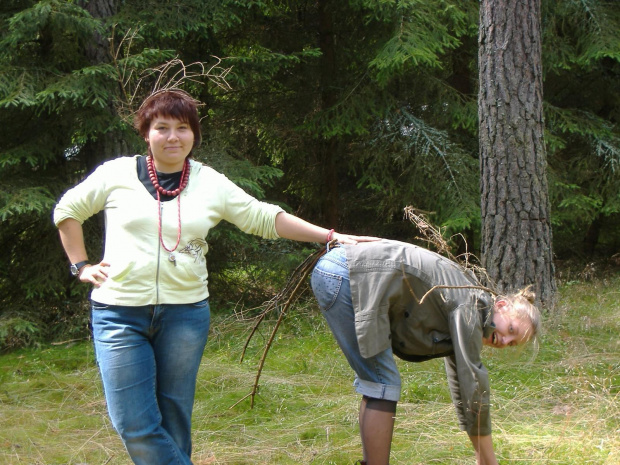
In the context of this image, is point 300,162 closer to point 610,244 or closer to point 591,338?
point 591,338

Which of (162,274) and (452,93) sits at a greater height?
(452,93)

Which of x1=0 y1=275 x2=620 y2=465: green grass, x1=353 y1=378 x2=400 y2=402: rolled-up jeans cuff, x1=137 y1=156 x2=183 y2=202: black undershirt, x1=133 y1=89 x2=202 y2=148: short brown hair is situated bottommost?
x1=0 y1=275 x2=620 y2=465: green grass

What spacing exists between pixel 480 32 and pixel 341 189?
11.7ft

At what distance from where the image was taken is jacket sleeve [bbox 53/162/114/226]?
99.0 inches

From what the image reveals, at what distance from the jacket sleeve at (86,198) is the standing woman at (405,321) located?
953 mm

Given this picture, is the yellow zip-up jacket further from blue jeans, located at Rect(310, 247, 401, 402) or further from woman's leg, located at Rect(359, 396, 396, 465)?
woman's leg, located at Rect(359, 396, 396, 465)

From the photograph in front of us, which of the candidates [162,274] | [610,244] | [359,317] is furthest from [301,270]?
[610,244]

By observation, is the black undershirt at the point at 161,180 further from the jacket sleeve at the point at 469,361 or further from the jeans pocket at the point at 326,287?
the jacket sleeve at the point at 469,361

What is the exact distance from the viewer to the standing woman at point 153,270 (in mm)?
2418

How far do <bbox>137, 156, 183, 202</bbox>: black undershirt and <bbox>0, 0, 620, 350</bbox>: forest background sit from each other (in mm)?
2631

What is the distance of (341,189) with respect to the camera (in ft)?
29.7

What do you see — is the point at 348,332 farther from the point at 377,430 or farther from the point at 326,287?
the point at 377,430

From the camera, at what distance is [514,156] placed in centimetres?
573

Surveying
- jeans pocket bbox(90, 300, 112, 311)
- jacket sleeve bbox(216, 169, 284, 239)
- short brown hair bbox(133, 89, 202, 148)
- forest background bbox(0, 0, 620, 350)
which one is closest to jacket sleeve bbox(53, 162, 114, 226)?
short brown hair bbox(133, 89, 202, 148)
